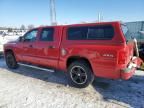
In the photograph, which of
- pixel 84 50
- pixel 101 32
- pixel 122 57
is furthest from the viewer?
pixel 84 50

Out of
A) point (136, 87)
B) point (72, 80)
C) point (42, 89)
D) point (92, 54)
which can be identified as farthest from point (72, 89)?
point (136, 87)

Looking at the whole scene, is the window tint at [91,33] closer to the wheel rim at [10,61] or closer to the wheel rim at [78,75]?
the wheel rim at [78,75]

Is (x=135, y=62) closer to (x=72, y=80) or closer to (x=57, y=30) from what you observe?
(x=72, y=80)

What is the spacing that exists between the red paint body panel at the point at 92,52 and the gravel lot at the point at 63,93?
1.82ft

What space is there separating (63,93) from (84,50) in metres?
1.34

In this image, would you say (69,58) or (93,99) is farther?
(69,58)

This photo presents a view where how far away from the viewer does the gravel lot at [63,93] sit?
438cm

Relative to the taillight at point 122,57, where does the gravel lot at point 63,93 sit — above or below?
below

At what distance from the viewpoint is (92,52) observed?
16.1 feet

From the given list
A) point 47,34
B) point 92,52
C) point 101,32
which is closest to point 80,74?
point 92,52

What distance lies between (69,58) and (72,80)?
0.70m

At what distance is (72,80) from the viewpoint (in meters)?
5.67

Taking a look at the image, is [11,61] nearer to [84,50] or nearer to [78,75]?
[78,75]

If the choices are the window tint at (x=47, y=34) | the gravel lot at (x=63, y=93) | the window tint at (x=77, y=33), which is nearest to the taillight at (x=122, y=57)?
the gravel lot at (x=63, y=93)
